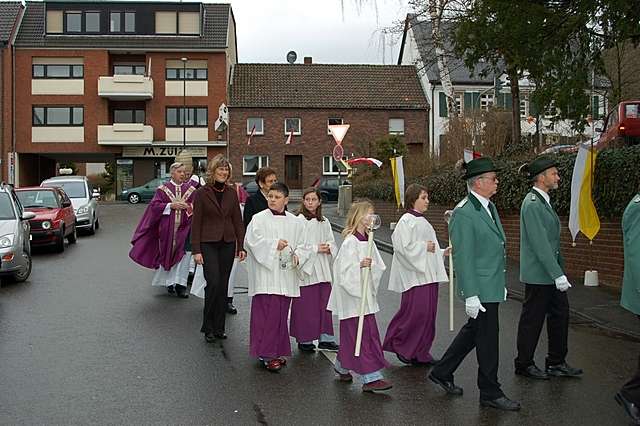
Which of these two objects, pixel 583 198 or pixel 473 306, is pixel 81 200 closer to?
pixel 583 198

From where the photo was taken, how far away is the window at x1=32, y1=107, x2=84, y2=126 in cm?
5050

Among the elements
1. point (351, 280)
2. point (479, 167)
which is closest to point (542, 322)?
point (479, 167)

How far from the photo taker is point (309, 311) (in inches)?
315

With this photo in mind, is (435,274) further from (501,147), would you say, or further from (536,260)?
(501,147)

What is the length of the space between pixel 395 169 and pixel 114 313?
12.3m

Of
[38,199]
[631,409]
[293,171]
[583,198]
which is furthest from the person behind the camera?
[293,171]

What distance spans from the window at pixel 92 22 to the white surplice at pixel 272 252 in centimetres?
4666

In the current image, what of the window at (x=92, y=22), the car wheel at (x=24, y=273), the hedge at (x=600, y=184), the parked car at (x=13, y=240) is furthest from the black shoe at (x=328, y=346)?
the window at (x=92, y=22)

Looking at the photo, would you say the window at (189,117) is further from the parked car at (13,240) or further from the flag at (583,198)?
the flag at (583,198)

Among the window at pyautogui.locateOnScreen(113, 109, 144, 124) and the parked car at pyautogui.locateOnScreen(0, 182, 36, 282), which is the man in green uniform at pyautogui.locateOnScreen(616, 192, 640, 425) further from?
the window at pyautogui.locateOnScreen(113, 109, 144, 124)

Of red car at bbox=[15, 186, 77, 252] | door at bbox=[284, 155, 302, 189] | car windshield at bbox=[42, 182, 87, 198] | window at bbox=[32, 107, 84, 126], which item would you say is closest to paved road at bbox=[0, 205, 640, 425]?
red car at bbox=[15, 186, 77, 252]

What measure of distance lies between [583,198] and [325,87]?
1664 inches

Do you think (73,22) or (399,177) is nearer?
(399,177)

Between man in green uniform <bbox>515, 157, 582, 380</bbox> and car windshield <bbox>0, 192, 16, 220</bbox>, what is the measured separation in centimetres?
941
